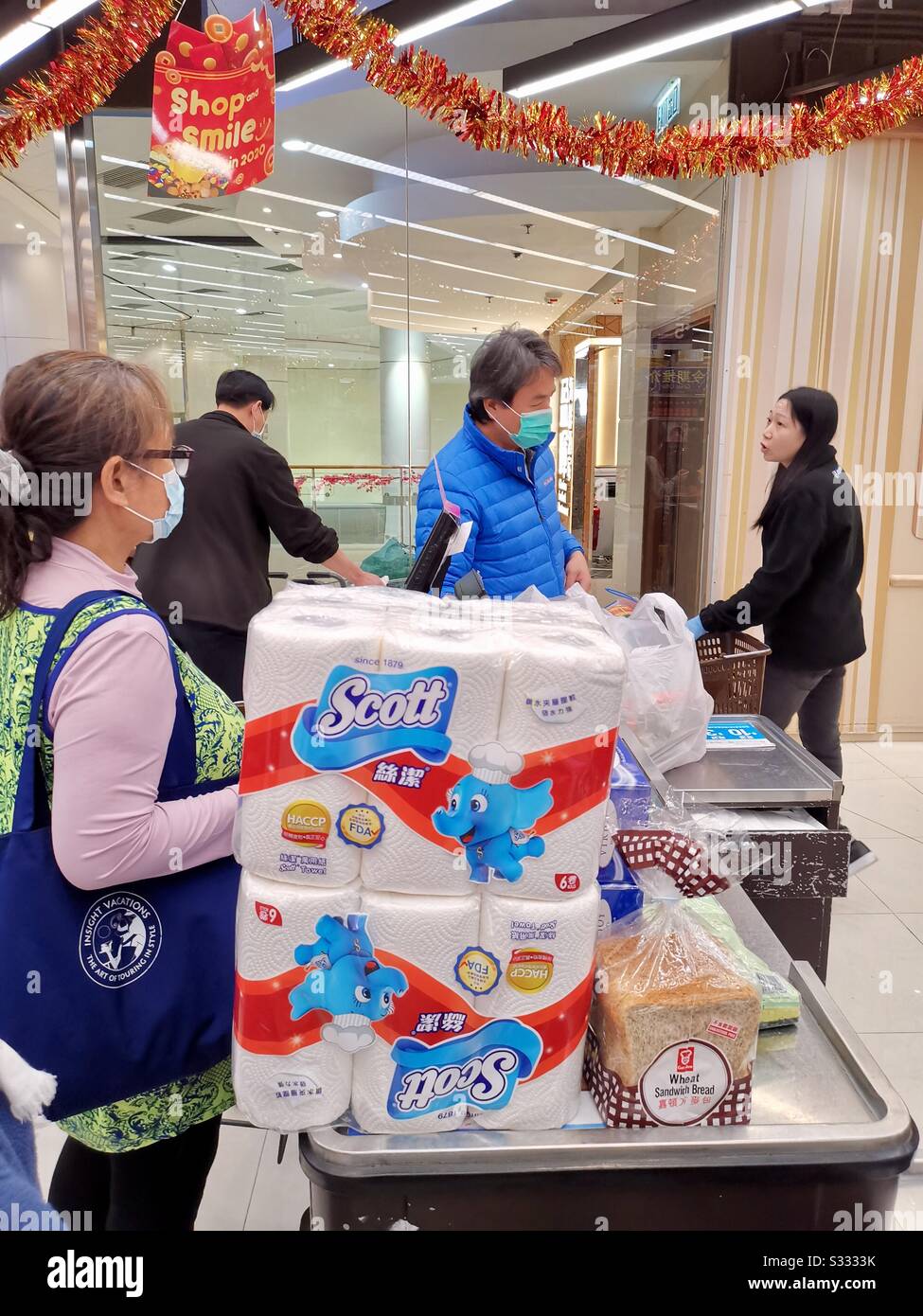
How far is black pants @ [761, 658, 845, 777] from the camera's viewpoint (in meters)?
3.38

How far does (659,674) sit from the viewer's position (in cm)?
200

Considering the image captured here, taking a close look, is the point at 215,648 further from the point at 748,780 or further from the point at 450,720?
the point at 450,720

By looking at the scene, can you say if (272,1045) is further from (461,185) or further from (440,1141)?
(461,185)

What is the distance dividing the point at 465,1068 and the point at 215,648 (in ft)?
7.95

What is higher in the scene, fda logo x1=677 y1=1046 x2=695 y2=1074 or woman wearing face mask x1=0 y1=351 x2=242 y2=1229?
woman wearing face mask x1=0 y1=351 x2=242 y2=1229

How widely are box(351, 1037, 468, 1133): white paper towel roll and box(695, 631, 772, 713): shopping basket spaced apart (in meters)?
2.01

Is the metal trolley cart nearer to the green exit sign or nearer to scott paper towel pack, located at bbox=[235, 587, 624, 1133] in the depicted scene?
scott paper towel pack, located at bbox=[235, 587, 624, 1133]

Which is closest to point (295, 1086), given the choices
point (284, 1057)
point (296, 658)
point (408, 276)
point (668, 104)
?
point (284, 1057)

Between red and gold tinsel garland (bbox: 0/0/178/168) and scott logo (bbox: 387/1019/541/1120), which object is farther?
red and gold tinsel garland (bbox: 0/0/178/168)

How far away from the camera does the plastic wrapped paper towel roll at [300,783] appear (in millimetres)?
983

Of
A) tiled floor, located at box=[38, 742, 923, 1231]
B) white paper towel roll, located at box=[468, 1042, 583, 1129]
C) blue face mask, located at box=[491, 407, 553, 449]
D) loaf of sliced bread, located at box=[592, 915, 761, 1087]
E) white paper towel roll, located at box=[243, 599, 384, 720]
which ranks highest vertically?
blue face mask, located at box=[491, 407, 553, 449]

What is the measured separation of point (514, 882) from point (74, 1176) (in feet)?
3.20

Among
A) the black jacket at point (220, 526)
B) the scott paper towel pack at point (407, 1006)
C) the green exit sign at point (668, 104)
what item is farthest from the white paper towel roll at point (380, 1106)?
the green exit sign at point (668, 104)

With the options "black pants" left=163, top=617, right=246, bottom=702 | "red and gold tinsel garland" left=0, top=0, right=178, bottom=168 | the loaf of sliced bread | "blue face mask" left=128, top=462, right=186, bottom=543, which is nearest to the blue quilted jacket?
"black pants" left=163, top=617, right=246, bottom=702
